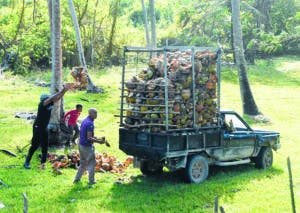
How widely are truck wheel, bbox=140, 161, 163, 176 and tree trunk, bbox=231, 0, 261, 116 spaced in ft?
34.7

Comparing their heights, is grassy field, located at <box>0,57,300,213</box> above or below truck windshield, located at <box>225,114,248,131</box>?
below

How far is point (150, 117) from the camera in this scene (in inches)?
435

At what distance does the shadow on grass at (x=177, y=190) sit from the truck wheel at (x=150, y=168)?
0.18 m

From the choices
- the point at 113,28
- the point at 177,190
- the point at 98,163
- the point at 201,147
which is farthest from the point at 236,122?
the point at 113,28

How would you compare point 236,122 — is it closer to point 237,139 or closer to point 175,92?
point 237,139

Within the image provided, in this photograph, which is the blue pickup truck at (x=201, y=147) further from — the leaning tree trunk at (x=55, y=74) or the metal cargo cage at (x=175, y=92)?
the leaning tree trunk at (x=55, y=74)

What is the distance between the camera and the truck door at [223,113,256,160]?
478 inches

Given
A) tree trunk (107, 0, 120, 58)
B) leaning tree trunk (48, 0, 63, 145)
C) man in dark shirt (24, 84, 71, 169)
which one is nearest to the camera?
man in dark shirt (24, 84, 71, 169)

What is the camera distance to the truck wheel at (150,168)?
11781 mm

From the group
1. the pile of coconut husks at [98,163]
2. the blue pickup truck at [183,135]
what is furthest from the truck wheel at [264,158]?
the pile of coconut husks at [98,163]

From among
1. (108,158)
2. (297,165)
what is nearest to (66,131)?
(108,158)

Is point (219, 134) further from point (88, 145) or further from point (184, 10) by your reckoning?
point (184, 10)

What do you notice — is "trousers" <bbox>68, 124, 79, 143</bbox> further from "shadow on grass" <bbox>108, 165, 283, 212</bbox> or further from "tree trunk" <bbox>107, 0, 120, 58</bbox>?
"tree trunk" <bbox>107, 0, 120, 58</bbox>

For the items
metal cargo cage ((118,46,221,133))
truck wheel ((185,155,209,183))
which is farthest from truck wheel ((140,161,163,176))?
metal cargo cage ((118,46,221,133))
